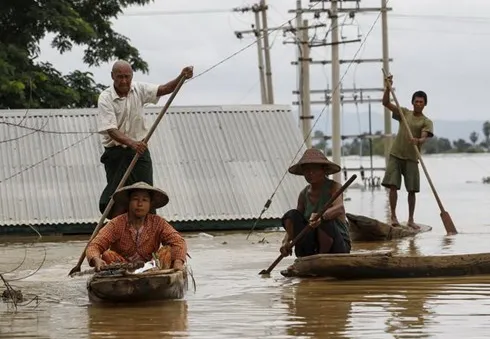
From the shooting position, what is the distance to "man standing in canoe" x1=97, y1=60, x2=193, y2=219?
10.4m

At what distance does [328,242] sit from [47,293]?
2237 millimetres

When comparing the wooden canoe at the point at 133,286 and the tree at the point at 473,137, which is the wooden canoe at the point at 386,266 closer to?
the wooden canoe at the point at 133,286

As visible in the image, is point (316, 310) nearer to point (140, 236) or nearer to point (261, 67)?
point (140, 236)

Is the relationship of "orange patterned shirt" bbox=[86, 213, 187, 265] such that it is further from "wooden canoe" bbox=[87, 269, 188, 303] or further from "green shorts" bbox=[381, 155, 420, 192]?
"green shorts" bbox=[381, 155, 420, 192]

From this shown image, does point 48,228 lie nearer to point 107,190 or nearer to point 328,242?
point 107,190

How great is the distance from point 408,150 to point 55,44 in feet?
33.8

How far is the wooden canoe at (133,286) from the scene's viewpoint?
27.1ft

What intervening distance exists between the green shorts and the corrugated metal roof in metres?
1.49

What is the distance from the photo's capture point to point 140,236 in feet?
29.6

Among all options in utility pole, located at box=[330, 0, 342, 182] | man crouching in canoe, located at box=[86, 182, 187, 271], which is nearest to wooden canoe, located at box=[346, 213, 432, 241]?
man crouching in canoe, located at box=[86, 182, 187, 271]

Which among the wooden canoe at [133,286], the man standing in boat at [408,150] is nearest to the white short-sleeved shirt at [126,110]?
the wooden canoe at [133,286]

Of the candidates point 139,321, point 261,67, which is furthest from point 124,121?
point 261,67

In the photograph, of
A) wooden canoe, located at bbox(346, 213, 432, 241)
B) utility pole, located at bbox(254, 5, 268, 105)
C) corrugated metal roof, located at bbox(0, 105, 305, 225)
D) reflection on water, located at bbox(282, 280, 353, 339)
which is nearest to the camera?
reflection on water, located at bbox(282, 280, 353, 339)

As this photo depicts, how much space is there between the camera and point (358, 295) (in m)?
8.73
